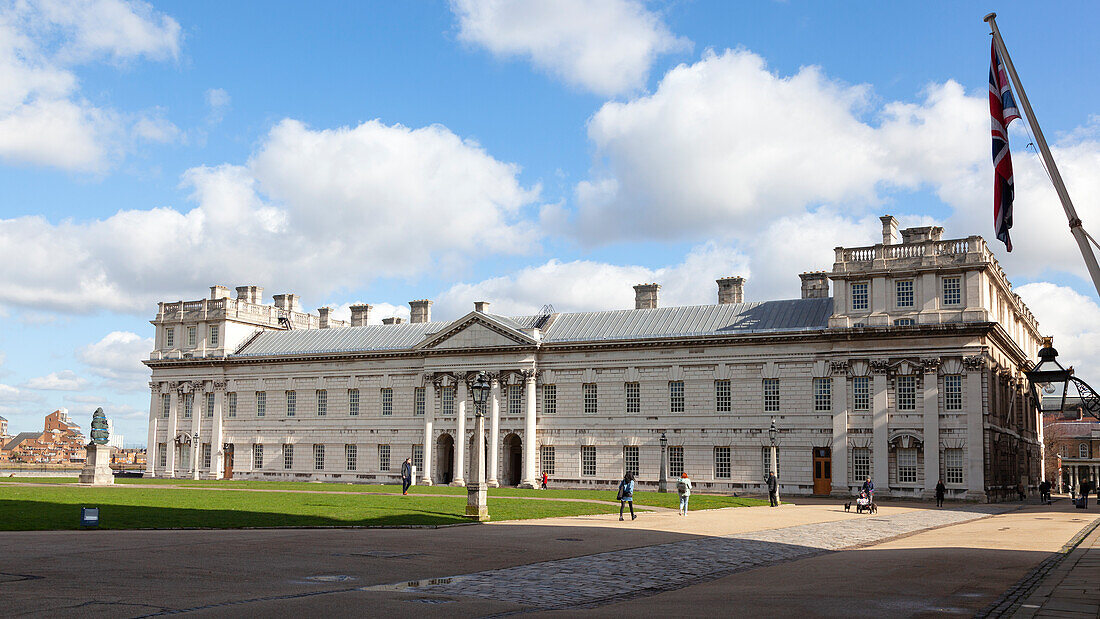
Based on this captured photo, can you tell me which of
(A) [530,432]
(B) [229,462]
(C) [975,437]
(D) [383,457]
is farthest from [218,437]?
(C) [975,437]

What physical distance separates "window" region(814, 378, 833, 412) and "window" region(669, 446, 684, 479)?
8754 mm

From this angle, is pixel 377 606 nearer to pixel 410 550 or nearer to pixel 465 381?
pixel 410 550

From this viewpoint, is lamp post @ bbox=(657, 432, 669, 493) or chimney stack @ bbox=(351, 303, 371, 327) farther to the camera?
chimney stack @ bbox=(351, 303, 371, 327)

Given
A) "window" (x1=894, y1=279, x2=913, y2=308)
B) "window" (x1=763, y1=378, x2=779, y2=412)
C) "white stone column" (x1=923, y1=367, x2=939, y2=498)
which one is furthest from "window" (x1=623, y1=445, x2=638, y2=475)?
"window" (x1=894, y1=279, x2=913, y2=308)

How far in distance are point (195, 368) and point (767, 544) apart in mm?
62529

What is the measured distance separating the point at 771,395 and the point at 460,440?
2071cm

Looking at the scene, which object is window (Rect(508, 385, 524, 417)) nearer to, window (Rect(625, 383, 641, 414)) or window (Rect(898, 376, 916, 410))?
window (Rect(625, 383, 641, 414))

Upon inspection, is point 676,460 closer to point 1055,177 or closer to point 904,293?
point 904,293

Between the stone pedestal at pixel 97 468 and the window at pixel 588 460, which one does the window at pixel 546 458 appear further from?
the stone pedestal at pixel 97 468

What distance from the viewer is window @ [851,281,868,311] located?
56719 mm

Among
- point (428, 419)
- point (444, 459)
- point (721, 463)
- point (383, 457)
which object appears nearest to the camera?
point (721, 463)

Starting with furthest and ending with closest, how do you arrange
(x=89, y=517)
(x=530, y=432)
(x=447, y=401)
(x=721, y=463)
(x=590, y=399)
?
(x=447, y=401), (x=530, y=432), (x=590, y=399), (x=721, y=463), (x=89, y=517)

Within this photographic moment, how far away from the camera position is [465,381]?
6688cm

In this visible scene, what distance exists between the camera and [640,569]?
18.6m
